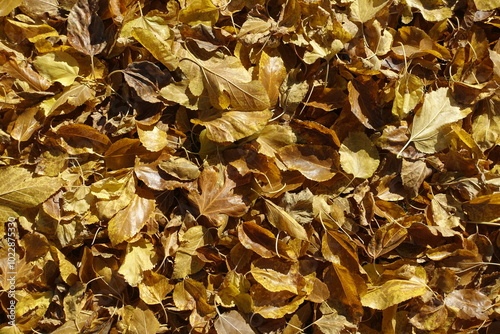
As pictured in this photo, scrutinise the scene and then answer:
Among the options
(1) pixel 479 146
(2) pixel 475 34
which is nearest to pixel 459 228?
(1) pixel 479 146

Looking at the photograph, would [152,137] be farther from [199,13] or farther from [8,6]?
[8,6]

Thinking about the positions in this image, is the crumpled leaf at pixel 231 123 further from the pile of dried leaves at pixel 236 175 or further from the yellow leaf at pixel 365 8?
the yellow leaf at pixel 365 8

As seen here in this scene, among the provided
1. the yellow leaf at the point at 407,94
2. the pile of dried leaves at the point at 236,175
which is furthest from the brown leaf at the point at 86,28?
the yellow leaf at the point at 407,94

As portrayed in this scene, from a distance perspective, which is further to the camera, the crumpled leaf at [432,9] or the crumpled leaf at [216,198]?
the crumpled leaf at [432,9]

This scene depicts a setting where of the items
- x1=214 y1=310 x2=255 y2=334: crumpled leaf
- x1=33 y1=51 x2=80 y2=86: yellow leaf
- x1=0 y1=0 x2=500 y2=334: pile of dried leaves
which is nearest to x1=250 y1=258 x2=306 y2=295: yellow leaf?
x1=0 y1=0 x2=500 y2=334: pile of dried leaves

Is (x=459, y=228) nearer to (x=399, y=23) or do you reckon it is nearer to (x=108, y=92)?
(x=399, y=23)

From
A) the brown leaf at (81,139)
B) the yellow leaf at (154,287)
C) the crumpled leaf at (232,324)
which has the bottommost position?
the crumpled leaf at (232,324)

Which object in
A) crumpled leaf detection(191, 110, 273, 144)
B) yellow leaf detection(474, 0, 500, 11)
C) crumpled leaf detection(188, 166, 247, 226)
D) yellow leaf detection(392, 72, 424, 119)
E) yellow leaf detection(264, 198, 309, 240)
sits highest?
yellow leaf detection(474, 0, 500, 11)

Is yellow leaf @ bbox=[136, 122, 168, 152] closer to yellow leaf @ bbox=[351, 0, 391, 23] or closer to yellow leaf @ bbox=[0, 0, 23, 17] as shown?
yellow leaf @ bbox=[0, 0, 23, 17]
